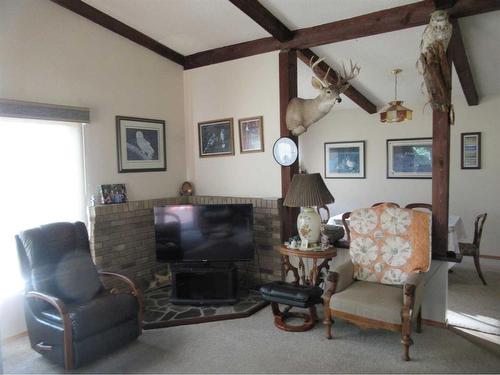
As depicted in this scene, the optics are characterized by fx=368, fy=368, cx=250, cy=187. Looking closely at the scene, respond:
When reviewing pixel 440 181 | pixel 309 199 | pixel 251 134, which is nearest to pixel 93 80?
pixel 251 134

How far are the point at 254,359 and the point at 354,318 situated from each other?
33.3 inches

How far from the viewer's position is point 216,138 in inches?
181

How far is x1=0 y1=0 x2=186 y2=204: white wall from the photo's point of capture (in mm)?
3287

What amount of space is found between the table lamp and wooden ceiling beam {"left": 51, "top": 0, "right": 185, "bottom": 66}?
234 centimetres

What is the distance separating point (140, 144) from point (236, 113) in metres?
1.19

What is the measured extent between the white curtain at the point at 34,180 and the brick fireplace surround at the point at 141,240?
28 cm

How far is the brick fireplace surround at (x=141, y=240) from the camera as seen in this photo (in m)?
3.86

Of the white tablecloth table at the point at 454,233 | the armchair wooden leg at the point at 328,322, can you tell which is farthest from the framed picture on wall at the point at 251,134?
the armchair wooden leg at the point at 328,322

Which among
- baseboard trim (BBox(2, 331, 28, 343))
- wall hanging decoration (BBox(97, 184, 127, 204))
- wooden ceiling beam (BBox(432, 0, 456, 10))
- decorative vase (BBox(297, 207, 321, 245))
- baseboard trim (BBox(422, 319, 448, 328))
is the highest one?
wooden ceiling beam (BBox(432, 0, 456, 10))

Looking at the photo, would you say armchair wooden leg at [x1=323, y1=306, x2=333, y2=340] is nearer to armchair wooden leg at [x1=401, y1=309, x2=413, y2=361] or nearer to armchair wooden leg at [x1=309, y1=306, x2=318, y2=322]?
armchair wooden leg at [x1=309, y1=306, x2=318, y2=322]

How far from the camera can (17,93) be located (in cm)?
326

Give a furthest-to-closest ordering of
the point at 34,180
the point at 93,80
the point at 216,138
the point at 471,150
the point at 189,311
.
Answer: the point at 471,150 < the point at 216,138 < the point at 93,80 < the point at 189,311 < the point at 34,180

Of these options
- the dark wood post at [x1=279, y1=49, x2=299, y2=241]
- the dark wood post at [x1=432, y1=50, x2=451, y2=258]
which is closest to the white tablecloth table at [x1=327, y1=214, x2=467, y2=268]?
the dark wood post at [x1=279, y1=49, x2=299, y2=241]

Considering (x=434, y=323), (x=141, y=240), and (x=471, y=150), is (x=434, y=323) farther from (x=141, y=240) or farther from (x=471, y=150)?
(x=471, y=150)
